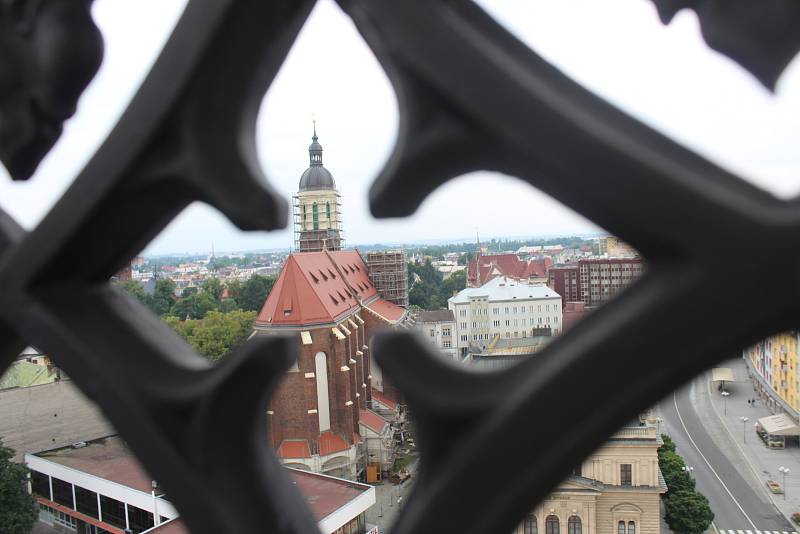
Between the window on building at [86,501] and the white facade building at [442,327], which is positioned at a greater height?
the white facade building at [442,327]

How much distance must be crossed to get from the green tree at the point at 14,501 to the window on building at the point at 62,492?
1053mm

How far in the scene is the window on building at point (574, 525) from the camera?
8623 mm

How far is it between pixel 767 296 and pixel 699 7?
26cm

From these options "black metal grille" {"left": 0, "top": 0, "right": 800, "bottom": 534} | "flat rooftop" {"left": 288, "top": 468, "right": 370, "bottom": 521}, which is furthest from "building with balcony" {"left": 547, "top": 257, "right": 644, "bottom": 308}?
"black metal grille" {"left": 0, "top": 0, "right": 800, "bottom": 534}

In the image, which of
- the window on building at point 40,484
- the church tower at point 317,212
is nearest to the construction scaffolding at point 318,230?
the church tower at point 317,212

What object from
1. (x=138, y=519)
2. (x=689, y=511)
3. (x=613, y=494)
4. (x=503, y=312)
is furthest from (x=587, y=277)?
(x=138, y=519)

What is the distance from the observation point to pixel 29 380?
14383 mm

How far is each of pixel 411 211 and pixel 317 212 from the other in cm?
2188

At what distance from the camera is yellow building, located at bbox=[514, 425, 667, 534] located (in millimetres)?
8523

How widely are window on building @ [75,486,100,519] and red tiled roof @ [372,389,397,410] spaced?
27.5 feet

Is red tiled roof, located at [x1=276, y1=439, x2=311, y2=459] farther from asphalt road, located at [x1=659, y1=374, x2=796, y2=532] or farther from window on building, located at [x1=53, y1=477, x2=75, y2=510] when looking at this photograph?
asphalt road, located at [x1=659, y1=374, x2=796, y2=532]

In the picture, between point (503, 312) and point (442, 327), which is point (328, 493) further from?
point (442, 327)

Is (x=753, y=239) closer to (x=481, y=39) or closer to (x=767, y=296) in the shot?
(x=767, y=296)

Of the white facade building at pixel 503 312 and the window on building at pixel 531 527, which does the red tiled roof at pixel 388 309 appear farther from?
the window on building at pixel 531 527
